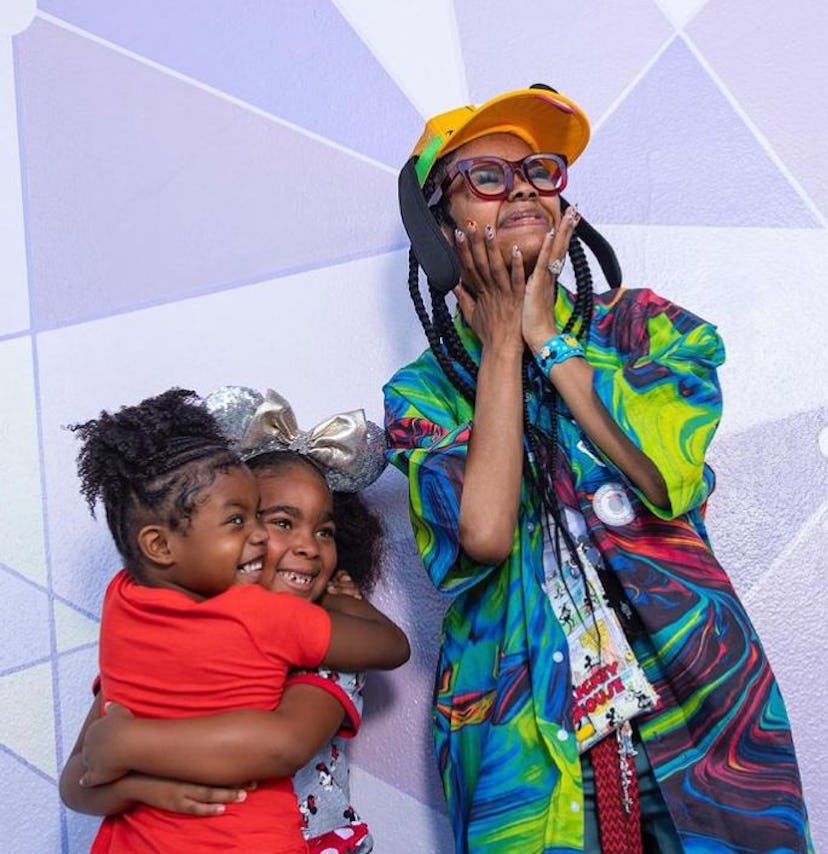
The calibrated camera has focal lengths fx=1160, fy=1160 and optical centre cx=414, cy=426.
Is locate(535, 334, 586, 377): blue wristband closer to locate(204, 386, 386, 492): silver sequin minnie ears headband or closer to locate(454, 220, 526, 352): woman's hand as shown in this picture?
locate(454, 220, 526, 352): woman's hand

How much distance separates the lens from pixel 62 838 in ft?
8.28

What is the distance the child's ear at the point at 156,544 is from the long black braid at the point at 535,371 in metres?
0.62

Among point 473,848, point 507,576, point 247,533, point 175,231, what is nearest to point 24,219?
point 175,231

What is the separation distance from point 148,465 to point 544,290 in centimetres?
77

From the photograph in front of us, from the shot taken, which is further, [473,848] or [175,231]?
[175,231]

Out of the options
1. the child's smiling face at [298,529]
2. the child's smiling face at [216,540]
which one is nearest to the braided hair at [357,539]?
the child's smiling face at [298,529]

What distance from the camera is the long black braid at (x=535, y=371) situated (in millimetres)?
2014

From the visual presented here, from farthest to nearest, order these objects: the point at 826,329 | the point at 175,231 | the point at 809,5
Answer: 1. the point at 175,231
2. the point at 809,5
3. the point at 826,329

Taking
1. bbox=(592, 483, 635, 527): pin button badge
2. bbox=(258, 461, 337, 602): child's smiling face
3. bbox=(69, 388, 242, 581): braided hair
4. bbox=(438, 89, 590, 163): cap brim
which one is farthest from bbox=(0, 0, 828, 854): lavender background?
bbox=(69, 388, 242, 581): braided hair

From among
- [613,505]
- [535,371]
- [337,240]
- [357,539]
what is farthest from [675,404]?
[337,240]

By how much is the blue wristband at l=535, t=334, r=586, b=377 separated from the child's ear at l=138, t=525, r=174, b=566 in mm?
698

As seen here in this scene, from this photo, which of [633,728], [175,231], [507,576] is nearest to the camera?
[633,728]

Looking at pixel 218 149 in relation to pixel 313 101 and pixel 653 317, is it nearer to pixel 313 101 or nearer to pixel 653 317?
pixel 313 101

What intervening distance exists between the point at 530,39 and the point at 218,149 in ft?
2.65
